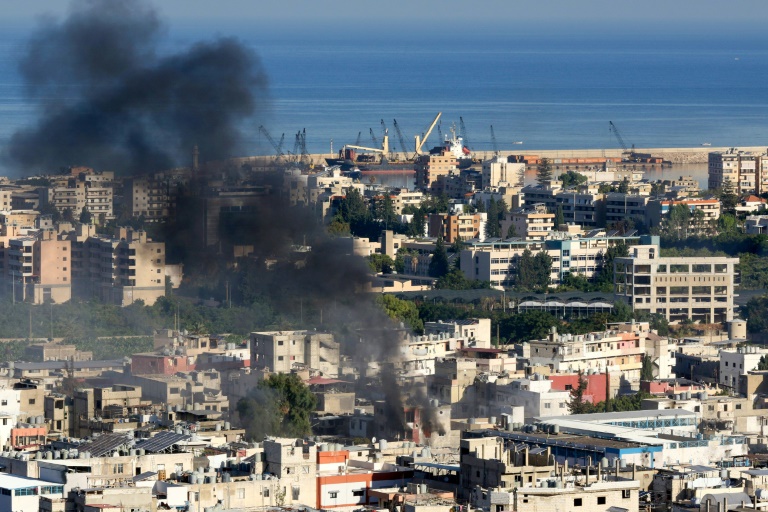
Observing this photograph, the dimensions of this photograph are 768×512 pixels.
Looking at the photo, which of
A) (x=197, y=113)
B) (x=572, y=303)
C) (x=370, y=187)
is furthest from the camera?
(x=370, y=187)

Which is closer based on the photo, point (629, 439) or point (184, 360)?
point (629, 439)

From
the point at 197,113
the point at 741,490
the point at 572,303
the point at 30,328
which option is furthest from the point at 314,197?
the point at 741,490

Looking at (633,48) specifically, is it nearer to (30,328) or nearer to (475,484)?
(30,328)

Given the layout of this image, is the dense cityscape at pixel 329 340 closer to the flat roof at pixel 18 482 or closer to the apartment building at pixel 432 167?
the flat roof at pixel 18 482

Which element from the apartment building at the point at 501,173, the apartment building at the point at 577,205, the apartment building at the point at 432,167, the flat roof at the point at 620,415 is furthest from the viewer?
the apartment building at the point at 432,167

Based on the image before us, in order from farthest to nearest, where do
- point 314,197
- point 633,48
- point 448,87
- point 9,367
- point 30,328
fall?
1. point 633,48
2. point 448,87
3. point 314,197
4. point 30,328
5. point 9,367

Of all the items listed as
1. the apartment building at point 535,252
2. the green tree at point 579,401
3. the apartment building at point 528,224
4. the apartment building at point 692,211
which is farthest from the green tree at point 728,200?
the green tree at point 579,401
